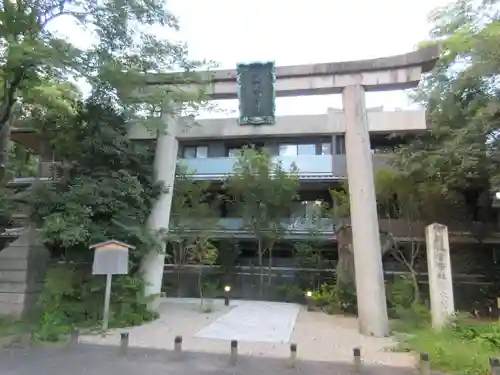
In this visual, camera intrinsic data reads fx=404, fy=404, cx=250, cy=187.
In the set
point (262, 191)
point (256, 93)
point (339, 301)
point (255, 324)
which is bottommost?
point (255, 324)

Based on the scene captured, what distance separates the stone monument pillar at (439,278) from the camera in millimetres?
9445

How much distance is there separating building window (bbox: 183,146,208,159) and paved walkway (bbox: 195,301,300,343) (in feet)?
33.4

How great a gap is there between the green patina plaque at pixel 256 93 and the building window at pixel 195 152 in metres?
10.8

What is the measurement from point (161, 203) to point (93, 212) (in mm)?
2342

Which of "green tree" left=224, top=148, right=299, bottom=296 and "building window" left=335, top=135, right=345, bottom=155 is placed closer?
"green tree" left=224, top=148, right=299, bottom=296

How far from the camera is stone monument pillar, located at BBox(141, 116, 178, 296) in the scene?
41.2 ft

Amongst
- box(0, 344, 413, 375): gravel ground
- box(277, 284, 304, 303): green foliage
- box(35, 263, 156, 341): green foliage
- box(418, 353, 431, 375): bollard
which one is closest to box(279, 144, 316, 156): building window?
box(277, 284, 304, 303): green foliage

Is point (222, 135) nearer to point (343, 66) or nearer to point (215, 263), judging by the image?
point (343, 66)

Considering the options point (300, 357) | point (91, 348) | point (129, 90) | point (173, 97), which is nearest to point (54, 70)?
point (129, 90)

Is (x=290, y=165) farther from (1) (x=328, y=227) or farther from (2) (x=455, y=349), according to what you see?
(2) (x=455, y=349)

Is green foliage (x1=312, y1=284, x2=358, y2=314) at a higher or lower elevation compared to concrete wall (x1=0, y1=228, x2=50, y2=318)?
lower

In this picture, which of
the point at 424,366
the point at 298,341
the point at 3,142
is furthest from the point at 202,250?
the point at 424,366

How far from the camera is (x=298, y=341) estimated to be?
9.65 m

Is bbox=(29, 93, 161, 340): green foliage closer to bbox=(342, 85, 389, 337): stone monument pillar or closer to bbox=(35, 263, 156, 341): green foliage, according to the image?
bbox=(35, 263, 156, 341): green foliage
